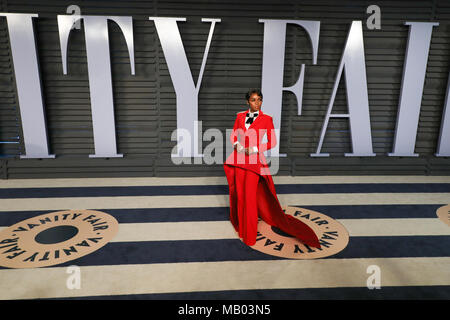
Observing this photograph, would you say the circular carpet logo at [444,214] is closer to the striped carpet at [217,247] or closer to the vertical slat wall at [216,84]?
the striped carpet at [217,247]

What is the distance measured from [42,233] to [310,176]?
14.7 ft

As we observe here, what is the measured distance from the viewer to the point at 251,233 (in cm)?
352

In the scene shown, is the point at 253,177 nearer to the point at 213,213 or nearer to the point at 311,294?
the point at 213,213

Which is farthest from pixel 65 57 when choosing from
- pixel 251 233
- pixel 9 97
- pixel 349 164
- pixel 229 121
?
pixel 349 164

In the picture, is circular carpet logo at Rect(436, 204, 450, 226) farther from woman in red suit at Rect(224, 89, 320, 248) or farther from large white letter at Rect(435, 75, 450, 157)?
woman in red suit at Rect(224, 89, 320, 248)

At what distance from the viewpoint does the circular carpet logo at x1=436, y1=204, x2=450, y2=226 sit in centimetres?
425

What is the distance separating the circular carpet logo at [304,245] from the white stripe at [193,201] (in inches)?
25.6

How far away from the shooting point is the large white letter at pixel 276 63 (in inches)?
216

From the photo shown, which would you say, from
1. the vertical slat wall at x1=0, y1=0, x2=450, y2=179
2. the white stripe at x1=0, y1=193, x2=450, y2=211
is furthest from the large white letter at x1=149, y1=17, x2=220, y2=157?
the white stripe at x1=0, y1=193, x2=450, y2=211

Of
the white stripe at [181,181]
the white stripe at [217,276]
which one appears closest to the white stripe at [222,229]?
the white stripe at [217,276]

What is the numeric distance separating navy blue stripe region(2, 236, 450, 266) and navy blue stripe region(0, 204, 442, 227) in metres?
A: 0.62

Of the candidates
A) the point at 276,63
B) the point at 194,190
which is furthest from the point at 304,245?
the point at 276,63
